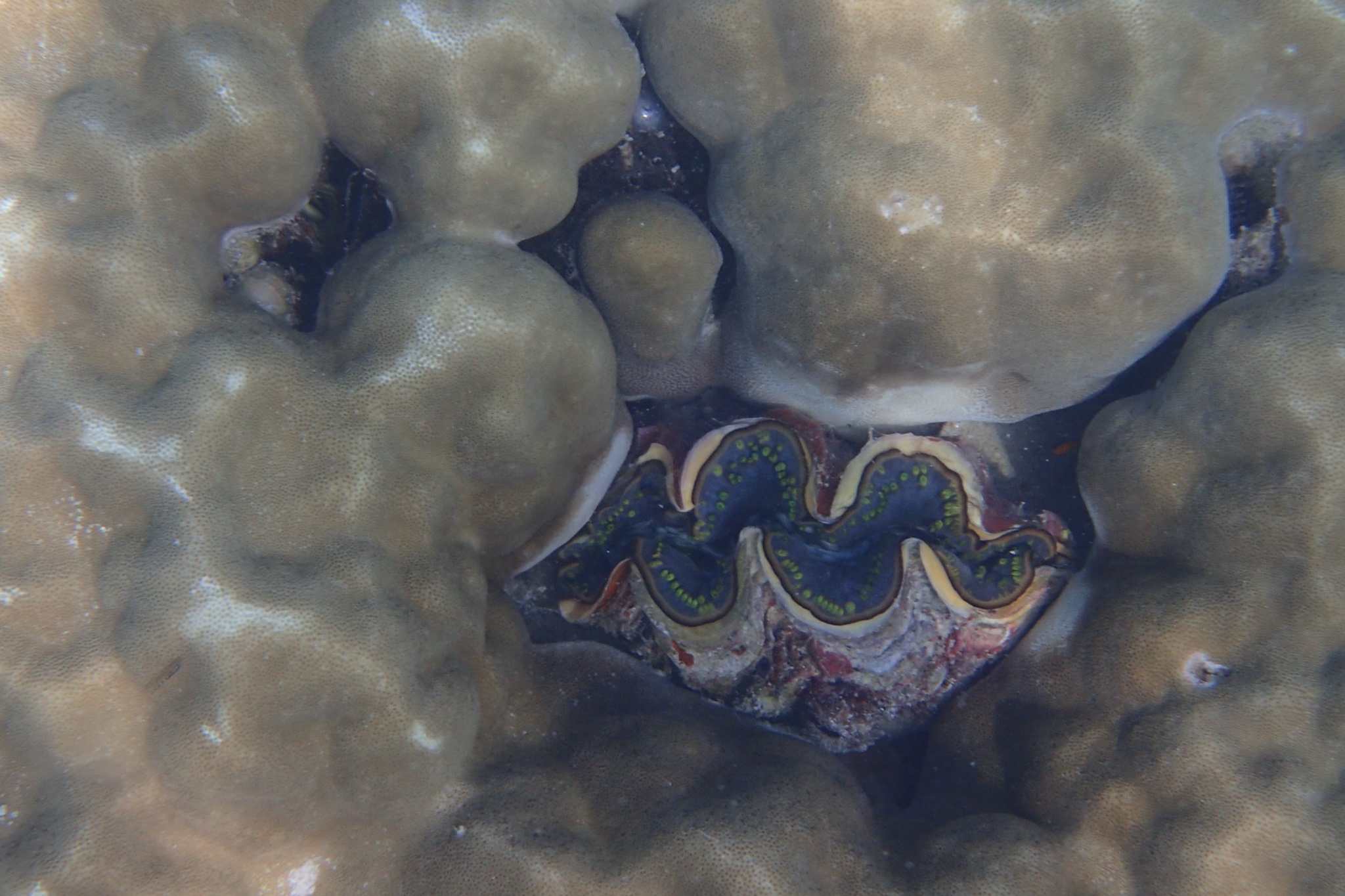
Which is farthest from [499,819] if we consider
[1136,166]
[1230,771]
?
[1136,166]

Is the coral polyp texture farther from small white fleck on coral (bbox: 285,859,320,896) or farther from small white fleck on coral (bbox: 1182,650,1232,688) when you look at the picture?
small white fleck on coral (bbox: 285,859,320,896)

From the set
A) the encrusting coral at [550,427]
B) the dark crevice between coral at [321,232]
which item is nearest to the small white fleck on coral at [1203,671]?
the encrusting coral at [550,427]

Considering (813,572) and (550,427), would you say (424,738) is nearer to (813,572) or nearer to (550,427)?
(550,427)

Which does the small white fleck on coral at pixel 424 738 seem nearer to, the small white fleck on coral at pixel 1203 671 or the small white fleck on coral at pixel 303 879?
the small white fleck on coral at pixel 303 879

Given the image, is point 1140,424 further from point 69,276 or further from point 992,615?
point 69,276

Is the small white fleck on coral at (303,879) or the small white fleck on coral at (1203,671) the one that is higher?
the small white fleck on coral at (1203,671)

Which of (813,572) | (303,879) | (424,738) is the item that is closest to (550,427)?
(424,738)
